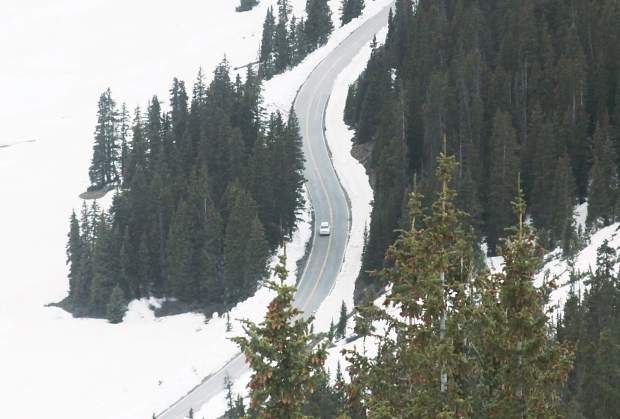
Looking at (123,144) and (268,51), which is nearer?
(123,144)

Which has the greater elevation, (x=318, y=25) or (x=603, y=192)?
(x=318, y=25)

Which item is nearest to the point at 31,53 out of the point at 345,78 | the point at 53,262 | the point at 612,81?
the point at 345,78

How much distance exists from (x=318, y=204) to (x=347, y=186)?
4376 millimetres

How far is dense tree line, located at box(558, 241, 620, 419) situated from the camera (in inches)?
1166

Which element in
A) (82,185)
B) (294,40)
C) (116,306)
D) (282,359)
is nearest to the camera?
(282,359)

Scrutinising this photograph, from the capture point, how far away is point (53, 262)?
9119 centimetres

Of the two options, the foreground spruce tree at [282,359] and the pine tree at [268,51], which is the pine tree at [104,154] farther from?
the foreground spruce tree at [282,359]

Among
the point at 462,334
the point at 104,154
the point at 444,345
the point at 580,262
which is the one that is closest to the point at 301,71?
the point at 104,154

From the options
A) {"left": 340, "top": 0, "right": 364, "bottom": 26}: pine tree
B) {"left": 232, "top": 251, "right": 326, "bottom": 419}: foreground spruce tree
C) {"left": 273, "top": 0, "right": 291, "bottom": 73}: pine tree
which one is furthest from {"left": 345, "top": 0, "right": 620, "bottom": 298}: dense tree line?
{"left": 340, "top": 0, "right": 364, "bottom": 26}: pine tree

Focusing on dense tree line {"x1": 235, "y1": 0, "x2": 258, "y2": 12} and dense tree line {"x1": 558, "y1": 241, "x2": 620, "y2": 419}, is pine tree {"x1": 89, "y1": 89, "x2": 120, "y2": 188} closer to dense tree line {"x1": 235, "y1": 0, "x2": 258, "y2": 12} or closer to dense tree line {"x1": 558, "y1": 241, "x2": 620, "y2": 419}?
dense tree line {"x1": 558, "y1": 241, "x2": 620, "y2": 419}

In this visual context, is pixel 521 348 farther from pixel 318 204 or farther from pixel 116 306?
pixel 318 204

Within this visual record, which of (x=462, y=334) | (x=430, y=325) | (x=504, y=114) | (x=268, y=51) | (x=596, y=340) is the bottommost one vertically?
(x=596, y=340)

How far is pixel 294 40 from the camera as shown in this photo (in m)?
134

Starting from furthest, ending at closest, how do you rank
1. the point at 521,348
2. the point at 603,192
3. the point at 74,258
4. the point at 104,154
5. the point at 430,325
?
1. the point at 104,154
2. the point at 74,258
3. the point at 603,192
4. the point at 430,325
5. the point at 521,348
